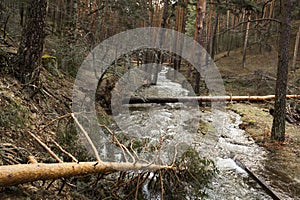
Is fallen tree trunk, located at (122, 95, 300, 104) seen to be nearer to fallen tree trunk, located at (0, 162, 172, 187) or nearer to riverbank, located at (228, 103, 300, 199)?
riverbank, located at (228, 103, 300, 199)

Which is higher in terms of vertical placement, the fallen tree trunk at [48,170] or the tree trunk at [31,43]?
the tree trunk at [31,43]

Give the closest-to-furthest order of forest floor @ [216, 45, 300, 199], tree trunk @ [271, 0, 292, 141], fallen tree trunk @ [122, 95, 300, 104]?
forest floor @ [216, 45, 300, 199], tree trunk @ [271, 0, 292, 141], fallen tree trunk @ [122, 95, 300, 104]

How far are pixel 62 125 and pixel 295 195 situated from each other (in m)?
4.46

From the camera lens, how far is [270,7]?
2620cm

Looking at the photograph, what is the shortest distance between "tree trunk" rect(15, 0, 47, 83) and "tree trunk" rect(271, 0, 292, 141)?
236 inches

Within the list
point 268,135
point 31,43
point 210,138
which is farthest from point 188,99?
point 31,43

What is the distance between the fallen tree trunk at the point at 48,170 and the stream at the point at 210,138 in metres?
1.09

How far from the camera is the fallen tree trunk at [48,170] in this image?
2596 mm

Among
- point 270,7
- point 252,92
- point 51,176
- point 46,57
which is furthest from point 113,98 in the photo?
point 270,7

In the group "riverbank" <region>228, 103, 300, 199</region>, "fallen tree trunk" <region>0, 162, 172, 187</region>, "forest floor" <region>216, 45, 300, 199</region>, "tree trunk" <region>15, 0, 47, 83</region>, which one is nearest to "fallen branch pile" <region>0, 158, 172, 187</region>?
"fallen tree trunk" <region>0, 162, 172, 187</region>

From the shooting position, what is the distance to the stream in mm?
4898

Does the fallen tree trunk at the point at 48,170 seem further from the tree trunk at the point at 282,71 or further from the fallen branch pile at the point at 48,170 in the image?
the tree trunk at the point at 282,71

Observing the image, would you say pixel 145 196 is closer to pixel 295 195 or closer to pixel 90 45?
pixel 295 195

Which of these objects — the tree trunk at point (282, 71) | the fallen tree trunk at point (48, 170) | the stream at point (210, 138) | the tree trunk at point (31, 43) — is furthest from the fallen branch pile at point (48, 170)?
the tree trunk at point (282, 71)
